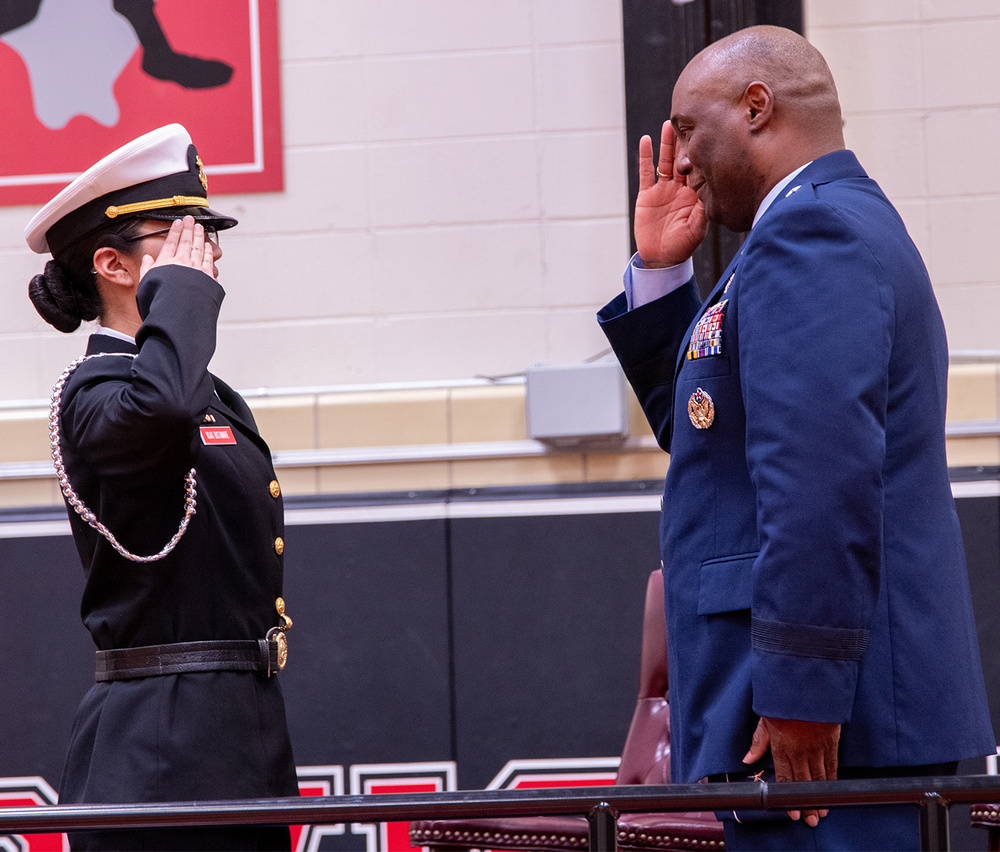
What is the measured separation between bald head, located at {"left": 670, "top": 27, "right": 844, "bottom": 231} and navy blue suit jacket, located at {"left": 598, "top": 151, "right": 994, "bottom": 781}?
5 cm

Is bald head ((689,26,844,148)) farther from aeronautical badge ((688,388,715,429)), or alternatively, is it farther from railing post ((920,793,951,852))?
railing post ((920,793,951,852))

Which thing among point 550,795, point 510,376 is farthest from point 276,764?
point 510,376

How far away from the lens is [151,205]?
1.66m

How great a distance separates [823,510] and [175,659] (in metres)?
0.81

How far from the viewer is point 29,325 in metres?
3.04

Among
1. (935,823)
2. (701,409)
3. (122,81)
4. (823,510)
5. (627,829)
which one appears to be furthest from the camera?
(122,81)

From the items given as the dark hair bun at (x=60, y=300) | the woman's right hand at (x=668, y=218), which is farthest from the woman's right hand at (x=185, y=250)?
the woman's right hand at (x=668, y=218)

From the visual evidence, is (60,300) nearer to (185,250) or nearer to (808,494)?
(185,250)

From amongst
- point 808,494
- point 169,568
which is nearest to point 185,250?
point 169,568

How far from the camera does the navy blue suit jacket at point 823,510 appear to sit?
117 centimetres

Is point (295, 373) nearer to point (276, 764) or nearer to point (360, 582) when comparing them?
point (360, 582)

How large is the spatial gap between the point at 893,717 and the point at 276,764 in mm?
778

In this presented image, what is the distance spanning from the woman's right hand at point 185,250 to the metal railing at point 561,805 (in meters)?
0.77

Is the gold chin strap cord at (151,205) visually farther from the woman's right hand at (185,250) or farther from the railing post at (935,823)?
the railing post at (935,823)
